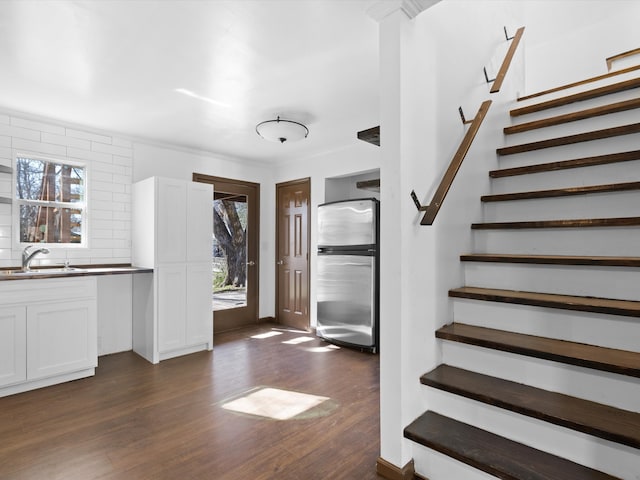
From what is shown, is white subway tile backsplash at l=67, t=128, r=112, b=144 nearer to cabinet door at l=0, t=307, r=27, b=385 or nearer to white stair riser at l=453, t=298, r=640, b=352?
cabinet door at l=0, t=307, r=27, b=385

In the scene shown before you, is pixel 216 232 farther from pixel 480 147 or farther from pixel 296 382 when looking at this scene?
pixel 480 147

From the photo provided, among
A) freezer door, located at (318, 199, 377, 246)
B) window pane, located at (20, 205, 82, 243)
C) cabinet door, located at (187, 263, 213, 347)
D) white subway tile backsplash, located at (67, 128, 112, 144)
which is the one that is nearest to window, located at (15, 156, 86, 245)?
window pane, located at (20, 205, 82, 243)

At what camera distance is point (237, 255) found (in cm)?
511

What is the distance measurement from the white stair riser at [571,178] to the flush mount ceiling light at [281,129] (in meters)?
1.85

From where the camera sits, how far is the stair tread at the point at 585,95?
7.25 ft

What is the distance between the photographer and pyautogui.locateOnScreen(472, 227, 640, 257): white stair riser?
171 centimetres

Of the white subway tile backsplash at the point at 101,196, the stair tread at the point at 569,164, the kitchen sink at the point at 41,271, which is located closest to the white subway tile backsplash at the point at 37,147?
the white subway tile backsplash at the point at 101,196

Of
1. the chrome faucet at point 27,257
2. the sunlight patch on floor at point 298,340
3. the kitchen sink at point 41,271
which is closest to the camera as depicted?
the kitchen sink at point 41,271

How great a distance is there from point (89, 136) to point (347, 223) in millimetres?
3018

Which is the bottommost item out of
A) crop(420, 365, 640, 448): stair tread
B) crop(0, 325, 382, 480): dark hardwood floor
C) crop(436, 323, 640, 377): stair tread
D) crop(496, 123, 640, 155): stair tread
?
crop(0, 325, 382, 480): dark hardwood floor

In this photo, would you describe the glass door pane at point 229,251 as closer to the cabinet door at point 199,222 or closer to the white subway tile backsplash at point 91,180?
the cabinet door at point 199,222

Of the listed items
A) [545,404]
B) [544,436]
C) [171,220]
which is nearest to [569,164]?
[545,404]

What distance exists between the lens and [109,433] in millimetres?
2176

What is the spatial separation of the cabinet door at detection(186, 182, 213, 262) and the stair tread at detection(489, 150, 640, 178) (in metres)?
3.00
